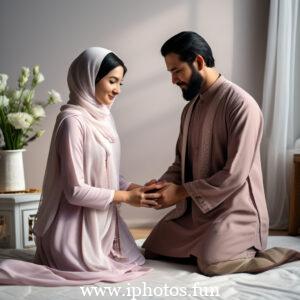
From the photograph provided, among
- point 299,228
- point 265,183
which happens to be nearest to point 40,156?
point 265,183

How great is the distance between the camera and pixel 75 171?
6.92 feet

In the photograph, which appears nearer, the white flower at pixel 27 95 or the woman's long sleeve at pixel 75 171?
the woman's long sleeve at pixel 75 171

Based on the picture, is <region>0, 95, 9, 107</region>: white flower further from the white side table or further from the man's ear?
the man's ear

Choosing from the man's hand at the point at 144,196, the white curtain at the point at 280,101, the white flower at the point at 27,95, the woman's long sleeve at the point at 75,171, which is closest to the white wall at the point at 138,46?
the white curtain at the point at 280,101

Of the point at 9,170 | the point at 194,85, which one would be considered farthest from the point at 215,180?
the point at 9,170

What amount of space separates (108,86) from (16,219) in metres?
1.28

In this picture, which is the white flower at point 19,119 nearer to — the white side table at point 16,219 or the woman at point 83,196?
the white side table at point 16,219

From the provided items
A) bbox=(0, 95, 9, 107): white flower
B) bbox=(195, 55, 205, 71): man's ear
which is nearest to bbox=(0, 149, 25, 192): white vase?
bbox=(0, 95, 9, 107): white flower

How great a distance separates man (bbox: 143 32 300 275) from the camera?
2.28m

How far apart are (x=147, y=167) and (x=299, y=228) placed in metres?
1.36

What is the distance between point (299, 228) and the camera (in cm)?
386

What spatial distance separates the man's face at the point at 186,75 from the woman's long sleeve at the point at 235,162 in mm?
253

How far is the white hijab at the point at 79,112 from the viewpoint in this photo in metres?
2.19

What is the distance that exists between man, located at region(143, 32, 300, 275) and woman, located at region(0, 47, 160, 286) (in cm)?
28
